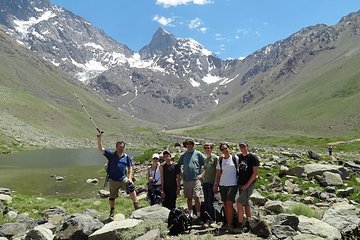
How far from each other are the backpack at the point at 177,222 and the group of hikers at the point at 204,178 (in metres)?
1.62

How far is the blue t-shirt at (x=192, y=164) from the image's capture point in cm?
1861

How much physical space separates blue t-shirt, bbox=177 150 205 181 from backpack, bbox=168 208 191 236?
102 inches

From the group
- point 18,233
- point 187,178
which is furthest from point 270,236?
point 18,233

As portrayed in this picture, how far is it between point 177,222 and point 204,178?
285 cm

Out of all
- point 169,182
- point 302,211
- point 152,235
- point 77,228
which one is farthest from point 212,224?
point 77,228

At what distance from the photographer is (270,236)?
15273 millimetres

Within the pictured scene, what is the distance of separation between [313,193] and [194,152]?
1091 cm

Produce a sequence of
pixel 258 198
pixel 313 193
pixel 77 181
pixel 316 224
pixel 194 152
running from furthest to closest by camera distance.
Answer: pixel 77 181 < pixel 313 193 < pixel 258 198 < pixel 194 152 < pixel 316 224

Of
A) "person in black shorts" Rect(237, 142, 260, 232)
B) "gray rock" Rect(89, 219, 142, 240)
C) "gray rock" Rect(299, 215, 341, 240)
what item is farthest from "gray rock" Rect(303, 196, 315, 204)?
"gray rock" Rect(89, 219, 142, 240)

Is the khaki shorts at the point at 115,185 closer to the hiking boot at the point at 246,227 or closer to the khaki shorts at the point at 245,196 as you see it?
the khaki shorts at the point at 245,196

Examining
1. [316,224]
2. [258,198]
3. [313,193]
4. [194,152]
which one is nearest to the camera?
[316,224]

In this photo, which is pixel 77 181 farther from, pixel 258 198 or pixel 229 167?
pixel 229 167

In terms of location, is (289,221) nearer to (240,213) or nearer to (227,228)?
(240,213)

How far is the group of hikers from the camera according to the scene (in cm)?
1667
